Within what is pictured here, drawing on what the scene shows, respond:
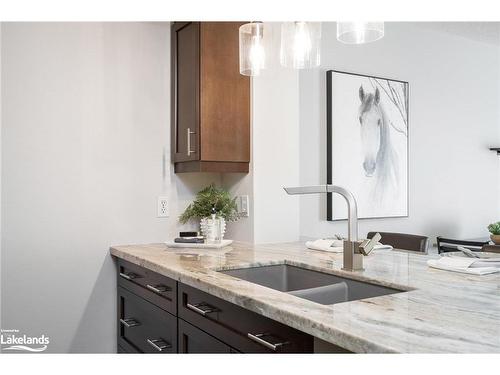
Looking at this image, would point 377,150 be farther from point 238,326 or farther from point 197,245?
point 238,326

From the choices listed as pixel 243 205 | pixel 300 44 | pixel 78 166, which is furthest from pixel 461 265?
pixel 78 166

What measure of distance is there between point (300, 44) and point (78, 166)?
122 cm

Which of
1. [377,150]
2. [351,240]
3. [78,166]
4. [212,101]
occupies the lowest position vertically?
[351,240]

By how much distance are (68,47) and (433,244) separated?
2.77 metres

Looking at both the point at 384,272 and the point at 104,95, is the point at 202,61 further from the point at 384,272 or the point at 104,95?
the point at 384,272

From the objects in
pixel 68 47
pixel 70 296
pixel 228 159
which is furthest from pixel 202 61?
pixel 70 296

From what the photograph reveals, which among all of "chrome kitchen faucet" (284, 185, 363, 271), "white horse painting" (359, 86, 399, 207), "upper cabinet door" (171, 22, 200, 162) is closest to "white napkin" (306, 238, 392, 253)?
"chrome kitchen faucet" (284, 185, 363, 271)

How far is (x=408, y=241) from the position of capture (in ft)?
7.92

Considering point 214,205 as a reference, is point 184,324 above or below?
below

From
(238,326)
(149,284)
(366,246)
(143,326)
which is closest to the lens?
(238,326)

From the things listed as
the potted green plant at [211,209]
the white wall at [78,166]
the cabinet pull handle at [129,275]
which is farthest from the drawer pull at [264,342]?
the white wall at [78,166]

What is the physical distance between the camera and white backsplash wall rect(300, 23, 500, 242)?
2832 millimetres

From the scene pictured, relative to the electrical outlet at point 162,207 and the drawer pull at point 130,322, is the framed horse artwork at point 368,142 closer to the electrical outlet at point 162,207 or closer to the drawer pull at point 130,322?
the electrical outlet at point 162,207
